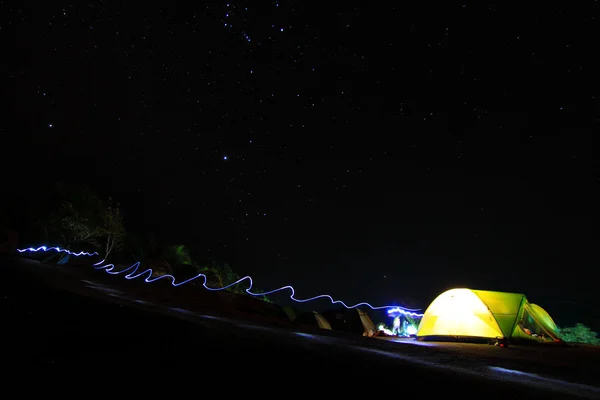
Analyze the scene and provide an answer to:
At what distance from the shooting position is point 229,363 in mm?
4406

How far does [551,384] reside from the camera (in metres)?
5.16

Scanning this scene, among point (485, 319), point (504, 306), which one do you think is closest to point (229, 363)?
point (485, 319)

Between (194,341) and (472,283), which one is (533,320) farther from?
(472,283)

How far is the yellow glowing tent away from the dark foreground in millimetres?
3763

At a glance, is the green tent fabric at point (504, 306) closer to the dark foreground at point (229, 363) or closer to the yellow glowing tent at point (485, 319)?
the yellow glowing tent at point (485, 319)

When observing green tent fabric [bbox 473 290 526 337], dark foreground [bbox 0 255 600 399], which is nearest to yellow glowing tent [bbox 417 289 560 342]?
green tent fabric [bbox 473 290 526 337]

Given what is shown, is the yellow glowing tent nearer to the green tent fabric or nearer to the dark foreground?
the green tent fabric

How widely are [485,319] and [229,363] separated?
33.6 ft

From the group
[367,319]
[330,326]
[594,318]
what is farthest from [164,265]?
[594,318]

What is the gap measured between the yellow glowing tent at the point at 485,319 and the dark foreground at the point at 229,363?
3763 millimetres

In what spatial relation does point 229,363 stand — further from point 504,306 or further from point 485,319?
point 504,306

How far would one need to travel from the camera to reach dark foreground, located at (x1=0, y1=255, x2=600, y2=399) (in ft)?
11.4

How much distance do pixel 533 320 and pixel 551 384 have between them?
26.4 ft

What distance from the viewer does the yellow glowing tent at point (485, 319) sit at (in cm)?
1121
